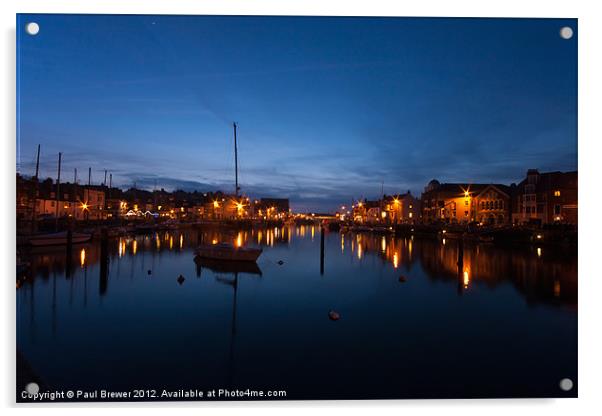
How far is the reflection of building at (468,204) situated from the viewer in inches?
1517

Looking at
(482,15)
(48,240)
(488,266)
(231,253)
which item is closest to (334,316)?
(482,15)

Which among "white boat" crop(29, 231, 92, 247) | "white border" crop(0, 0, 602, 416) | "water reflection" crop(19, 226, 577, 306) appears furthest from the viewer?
"white boat" crop(29, 231, 92, 247)

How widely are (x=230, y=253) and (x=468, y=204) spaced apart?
33823 mm

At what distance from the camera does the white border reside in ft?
17.2

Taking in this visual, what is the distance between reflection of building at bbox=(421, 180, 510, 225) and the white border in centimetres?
3275

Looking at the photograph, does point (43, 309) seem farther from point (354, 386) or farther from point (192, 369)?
point (354, 386)

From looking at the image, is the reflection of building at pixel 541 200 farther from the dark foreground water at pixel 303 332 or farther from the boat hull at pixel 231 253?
the boat hull at pixel 231 253

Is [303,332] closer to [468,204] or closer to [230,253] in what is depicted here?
[230,253]

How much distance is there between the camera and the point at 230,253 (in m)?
17.4

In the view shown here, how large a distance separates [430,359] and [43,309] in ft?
30.0

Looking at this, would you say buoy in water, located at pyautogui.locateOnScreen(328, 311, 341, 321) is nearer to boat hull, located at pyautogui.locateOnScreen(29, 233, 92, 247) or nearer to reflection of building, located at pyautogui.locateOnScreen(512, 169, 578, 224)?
boat hull, located at pyautogui.locateOnScreen(29, 233, 92, 247)

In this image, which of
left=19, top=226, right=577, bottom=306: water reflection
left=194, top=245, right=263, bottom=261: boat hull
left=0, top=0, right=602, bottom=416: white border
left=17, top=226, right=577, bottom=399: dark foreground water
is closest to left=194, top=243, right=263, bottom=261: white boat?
left=194, top=245, right=263, bottom=261: boat hull
